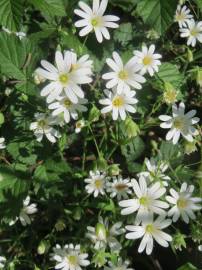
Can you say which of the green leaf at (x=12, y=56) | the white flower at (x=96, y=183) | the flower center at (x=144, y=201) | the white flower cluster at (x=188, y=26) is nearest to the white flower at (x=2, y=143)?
the green leaf at (x=12, y=56)

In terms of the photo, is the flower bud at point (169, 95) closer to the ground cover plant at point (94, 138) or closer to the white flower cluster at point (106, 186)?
the ground cover plant at point (94, 138)

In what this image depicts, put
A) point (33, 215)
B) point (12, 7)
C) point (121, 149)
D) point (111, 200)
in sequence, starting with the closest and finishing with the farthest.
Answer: point (12, 7), point (111, 200), point (121, 149), point (33, 215)

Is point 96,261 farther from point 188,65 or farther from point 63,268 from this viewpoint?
point 188,65

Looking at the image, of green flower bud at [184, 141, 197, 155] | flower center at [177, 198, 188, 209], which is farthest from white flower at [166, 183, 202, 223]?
green flower bud at [184, 141, 197, 155]

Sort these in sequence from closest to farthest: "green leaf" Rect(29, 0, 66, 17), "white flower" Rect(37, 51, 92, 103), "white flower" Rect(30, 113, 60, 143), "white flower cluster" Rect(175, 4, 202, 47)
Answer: "white flower" Rect(37, 51, 92, 103) → "green leaf" Rect(29, 0, 66, 17) → "white flower" Rect(30, 113, 60, 143) → "white flower cluster" Rect(175, 4, 202, 47)

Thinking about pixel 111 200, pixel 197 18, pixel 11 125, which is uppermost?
pixel 197 18

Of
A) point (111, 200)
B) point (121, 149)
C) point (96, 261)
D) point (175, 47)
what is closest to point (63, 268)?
point (96, 261)

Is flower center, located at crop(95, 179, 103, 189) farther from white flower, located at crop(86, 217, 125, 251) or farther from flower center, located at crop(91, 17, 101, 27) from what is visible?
flower center, located at crop(91, 17, 101, 27)
